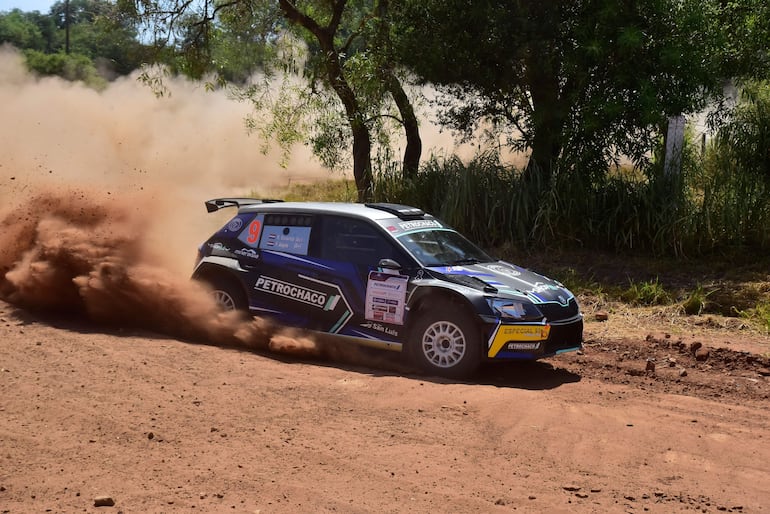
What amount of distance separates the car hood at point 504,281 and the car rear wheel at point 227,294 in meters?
2.26

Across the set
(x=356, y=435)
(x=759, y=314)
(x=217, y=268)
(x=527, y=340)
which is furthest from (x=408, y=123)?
(x=356, y=435)

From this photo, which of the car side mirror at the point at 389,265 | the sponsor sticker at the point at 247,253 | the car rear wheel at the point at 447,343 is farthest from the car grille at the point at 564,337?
the sponsor sticker at the point at 247,253

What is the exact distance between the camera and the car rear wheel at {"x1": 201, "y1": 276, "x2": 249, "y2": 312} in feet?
30.9

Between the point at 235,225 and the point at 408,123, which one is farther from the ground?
the point at 408,123

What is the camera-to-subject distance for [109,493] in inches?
202

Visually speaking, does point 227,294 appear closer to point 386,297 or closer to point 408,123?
point 386,297

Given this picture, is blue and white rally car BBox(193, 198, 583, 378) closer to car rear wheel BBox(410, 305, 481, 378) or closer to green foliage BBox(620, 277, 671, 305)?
car rear wheel BBox(410, 305, 481, 378)

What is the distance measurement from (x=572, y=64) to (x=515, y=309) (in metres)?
7.07

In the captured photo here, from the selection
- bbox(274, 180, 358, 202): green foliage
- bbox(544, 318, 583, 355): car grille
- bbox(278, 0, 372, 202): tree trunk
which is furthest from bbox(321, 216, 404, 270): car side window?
bbox(274, 180, 358, 202): green foliage

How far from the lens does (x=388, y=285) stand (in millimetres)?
8469

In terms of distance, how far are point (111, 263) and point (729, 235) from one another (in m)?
9.21

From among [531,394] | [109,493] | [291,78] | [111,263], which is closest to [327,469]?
[109,493]

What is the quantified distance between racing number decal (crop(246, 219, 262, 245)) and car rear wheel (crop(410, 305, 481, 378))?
228cm

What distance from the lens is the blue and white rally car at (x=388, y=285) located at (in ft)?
26.3
